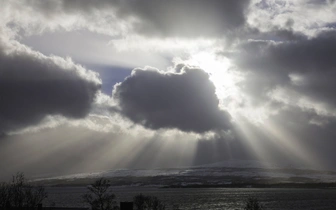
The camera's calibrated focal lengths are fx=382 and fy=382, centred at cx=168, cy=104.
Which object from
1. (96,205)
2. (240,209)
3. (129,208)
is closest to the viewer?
(129,208)

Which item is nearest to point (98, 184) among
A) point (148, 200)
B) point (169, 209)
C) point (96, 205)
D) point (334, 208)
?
point (96, 205)

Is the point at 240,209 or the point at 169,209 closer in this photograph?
the point at 169,209

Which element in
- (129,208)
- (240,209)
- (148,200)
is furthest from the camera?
(240,209)

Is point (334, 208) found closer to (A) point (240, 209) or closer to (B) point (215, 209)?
(A) point (240, 209)

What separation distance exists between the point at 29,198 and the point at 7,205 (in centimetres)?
591

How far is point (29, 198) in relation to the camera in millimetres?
89750

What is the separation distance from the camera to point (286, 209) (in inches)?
7603

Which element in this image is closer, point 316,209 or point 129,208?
point 129,208

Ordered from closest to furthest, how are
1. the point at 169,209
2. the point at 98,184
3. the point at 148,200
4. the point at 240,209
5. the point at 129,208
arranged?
Answer: 1. the point at 129,208
2. the point at 98,184
3. the point at 148,200
4. the point at 169,209
5. the point at 240,209

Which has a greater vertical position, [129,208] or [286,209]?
[129,208]

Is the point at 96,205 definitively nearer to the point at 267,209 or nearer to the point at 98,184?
the point at 98,184

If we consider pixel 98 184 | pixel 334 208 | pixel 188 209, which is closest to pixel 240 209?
→ pixel 188 209

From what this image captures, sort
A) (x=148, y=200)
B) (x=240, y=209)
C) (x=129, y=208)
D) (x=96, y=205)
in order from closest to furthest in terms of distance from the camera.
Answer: (x=129, y=208), (x=96, y=205), (x=148, y=200), (x=240, y=209)

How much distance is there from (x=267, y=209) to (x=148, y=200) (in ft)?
279
